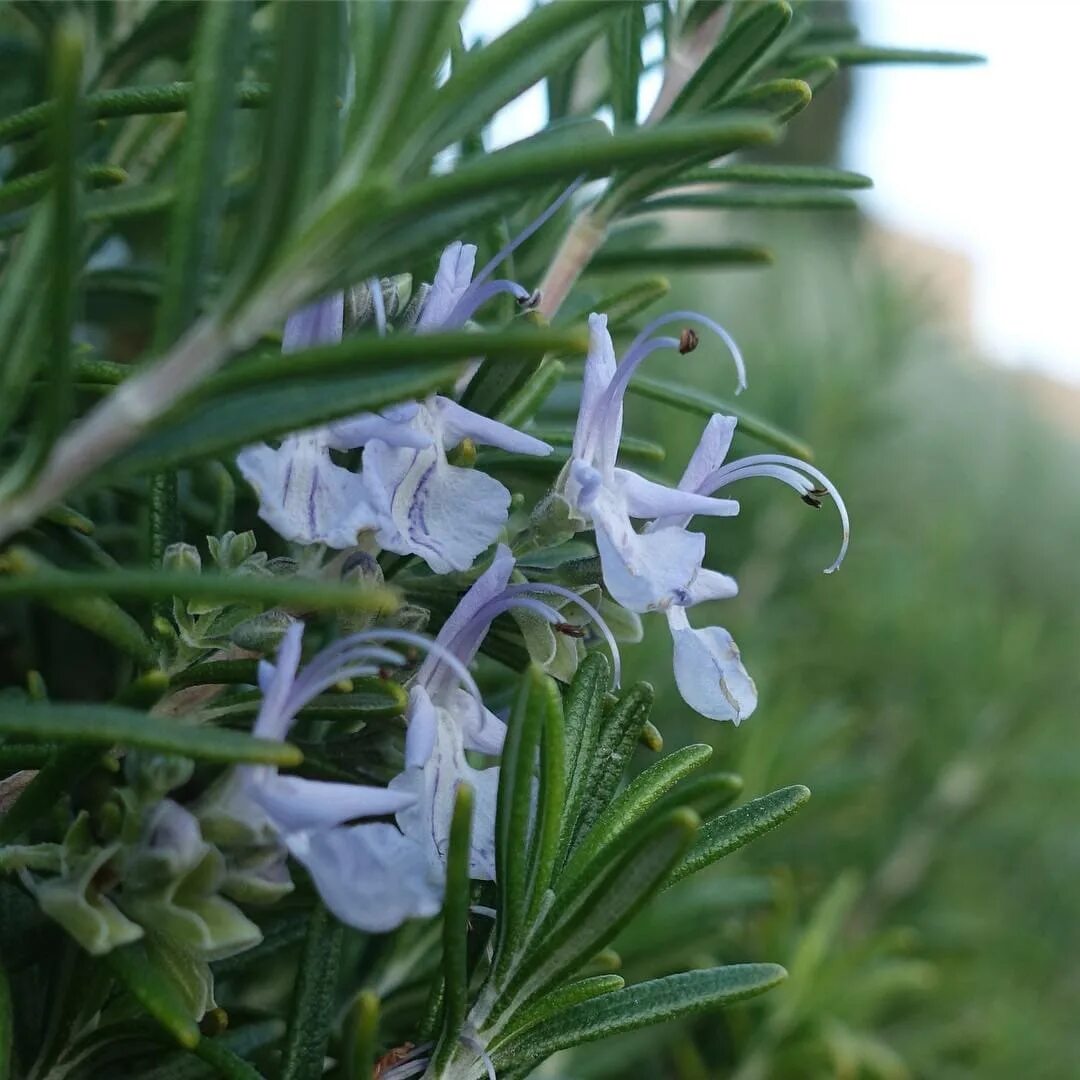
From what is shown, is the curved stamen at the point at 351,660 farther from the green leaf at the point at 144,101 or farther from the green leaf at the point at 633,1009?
the green leaf at the point at 144,101

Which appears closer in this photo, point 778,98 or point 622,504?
point 622,504

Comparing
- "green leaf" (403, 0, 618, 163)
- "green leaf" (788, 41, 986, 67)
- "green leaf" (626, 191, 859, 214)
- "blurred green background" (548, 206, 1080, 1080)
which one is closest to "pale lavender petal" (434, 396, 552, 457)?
"green leaf" (403, 0, 618, 163)

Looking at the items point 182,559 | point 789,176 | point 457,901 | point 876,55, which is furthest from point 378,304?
point 876,55

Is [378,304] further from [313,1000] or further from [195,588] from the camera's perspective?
[313,1000]

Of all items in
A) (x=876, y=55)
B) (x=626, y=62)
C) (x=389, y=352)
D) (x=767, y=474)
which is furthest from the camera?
(x=876, y=55)

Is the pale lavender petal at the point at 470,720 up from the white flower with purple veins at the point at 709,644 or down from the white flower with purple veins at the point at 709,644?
down

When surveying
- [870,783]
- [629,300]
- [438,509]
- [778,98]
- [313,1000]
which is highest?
[778,98]

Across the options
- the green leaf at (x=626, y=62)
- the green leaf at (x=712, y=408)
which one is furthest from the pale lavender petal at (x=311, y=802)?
the green leaf at (x=626, y=62)

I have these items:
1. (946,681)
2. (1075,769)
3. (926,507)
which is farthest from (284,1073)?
(926,507)

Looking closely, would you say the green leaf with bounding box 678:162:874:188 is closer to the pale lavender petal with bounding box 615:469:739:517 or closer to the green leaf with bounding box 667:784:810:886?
the pale lavender petal with bounding box 615:469:739:517
